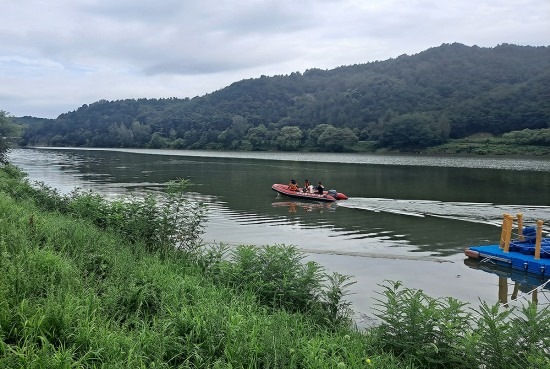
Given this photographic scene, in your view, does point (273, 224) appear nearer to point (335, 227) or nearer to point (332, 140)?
point (335, 227)

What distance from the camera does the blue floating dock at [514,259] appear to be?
40.0ft

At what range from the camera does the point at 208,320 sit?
522cm

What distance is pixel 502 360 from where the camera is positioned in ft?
15.5

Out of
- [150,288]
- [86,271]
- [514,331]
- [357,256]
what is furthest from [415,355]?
[357,256]

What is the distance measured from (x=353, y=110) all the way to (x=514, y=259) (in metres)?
121

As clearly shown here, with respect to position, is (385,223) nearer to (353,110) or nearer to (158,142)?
(353,110)

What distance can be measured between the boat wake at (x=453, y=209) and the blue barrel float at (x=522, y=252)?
6663mm

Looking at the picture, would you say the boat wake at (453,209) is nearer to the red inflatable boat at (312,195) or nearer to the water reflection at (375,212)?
the water reflection at (375,212)

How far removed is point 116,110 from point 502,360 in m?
204

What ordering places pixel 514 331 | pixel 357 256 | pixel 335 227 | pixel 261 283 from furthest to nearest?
pixel 335 227, pixel 357 256, pixel 261 283, pixel 514 331

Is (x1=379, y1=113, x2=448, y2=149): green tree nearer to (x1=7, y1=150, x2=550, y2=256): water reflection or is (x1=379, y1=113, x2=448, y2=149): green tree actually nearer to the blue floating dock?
(x1=7, y1=150, x2=550, y2=256): water reflection

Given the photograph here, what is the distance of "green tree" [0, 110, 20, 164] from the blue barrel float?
43.8m

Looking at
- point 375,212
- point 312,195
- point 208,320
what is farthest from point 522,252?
point 312,195

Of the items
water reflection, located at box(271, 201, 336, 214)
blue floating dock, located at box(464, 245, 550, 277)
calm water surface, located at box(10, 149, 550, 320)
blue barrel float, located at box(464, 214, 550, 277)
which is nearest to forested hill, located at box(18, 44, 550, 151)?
calm water surface, located at box(10, 149, 550, 320)
